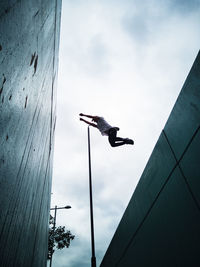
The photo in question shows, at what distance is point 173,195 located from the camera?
286cm

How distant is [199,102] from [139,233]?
293 cm

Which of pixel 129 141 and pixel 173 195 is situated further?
pixel 129 141

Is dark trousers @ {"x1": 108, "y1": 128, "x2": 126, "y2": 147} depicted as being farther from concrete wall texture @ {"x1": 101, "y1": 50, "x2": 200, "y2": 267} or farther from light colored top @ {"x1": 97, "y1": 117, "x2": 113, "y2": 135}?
concrete wall texture @ {"x1": 101, "y1": 50, "x2": 200, "y2": 267}

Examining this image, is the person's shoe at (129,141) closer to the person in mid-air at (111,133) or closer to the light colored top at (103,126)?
the person in mid-air at (111,133)

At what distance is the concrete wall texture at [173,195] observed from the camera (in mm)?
2434

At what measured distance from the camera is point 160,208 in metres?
3.18

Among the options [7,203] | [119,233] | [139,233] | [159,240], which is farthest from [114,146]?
[7,203]

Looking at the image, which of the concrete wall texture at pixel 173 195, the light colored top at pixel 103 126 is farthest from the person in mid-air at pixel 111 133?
the concrete wall texture at pixel 173 195

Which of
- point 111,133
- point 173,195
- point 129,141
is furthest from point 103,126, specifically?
point 173,195

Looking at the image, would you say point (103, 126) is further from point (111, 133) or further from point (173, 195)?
point (173, 195)

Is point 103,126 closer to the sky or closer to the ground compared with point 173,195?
closer to the sky

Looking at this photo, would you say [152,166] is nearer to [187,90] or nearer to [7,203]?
[187,90]

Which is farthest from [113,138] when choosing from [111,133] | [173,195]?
[173,195]

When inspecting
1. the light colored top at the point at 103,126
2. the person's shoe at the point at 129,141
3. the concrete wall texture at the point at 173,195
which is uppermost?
the light colored top at the point at 103,126
